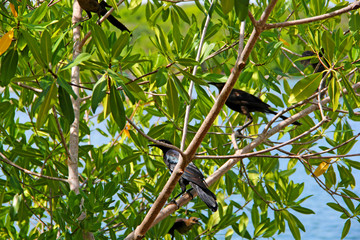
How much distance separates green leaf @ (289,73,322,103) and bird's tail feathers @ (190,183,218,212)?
2.33ft

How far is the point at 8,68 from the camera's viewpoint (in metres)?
1.38

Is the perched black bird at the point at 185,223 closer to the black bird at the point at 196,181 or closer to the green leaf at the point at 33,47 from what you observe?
the black bird at the point at 196,181

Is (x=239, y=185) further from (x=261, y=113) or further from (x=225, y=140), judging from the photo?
(x=261, y=113)

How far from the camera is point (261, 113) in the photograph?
259cm

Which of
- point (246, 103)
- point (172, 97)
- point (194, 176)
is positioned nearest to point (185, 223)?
point (194, 176)

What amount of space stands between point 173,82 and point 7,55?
560mm

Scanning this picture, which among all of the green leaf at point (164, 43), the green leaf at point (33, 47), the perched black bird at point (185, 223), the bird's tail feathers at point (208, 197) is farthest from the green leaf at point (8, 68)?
the perched black bird at point (185, 223)

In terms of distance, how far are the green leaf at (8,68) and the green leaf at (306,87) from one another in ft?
3.07

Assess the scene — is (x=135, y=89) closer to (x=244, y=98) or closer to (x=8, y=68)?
(x=8, y=68)

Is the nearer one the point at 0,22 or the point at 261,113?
the point at 0,22

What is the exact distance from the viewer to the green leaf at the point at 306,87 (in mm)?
1414

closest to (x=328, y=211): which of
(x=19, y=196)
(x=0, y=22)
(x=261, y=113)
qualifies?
(x=261, y=113)

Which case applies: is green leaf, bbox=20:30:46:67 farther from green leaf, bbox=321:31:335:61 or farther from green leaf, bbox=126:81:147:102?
green leaf, bbox=321:31:335:61

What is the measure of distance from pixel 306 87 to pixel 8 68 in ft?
3.27
